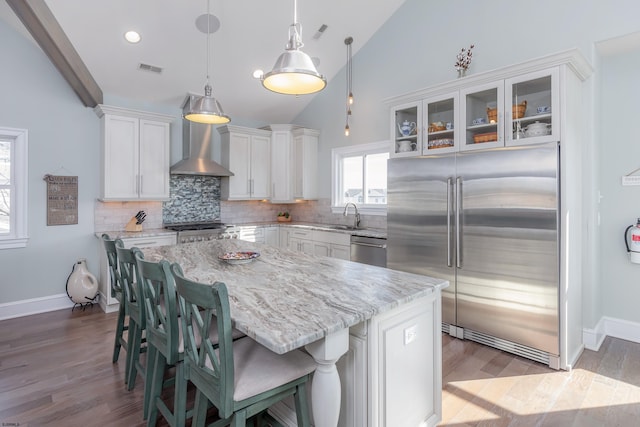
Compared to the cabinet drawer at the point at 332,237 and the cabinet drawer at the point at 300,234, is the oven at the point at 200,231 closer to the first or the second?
the cabinet drawer at the point at 300,234

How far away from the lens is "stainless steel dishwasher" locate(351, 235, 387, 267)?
4.09 meters

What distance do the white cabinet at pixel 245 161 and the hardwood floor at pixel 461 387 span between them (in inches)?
109

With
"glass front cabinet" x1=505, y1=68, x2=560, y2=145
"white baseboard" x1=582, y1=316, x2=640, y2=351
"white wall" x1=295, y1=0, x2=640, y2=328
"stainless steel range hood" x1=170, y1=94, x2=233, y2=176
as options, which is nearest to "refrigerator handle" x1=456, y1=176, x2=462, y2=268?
"glass front cabinet" x1=505, y1=68, x2=560, y2=145

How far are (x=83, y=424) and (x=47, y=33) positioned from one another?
10.7 ft

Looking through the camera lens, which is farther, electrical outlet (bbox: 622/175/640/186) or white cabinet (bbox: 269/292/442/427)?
electrical outlet (bbox: 622/175/640/186)

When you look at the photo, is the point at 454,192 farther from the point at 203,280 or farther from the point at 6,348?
the point at 6,348

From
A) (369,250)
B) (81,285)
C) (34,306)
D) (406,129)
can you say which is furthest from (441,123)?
(34,306)

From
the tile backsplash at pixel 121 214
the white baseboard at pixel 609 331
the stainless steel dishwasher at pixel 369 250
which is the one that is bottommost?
the white baseboard at pixel 609 331

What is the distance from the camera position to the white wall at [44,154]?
3896 mm

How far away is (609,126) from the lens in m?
3.28

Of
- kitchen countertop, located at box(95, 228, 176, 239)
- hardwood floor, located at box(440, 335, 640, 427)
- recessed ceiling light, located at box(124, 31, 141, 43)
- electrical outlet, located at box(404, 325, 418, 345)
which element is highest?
recessed ceiling light, located at box(124, 31, 141, 43)

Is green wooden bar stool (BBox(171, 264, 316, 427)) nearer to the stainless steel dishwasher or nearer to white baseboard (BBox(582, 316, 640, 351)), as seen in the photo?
the stainless steel dishwasher

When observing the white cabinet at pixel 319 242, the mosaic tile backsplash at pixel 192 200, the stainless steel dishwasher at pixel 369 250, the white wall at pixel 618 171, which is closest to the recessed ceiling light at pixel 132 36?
the mosaic tile backsplash at pixel 192 200

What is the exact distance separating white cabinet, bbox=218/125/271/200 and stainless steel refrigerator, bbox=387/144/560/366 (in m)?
2.63
